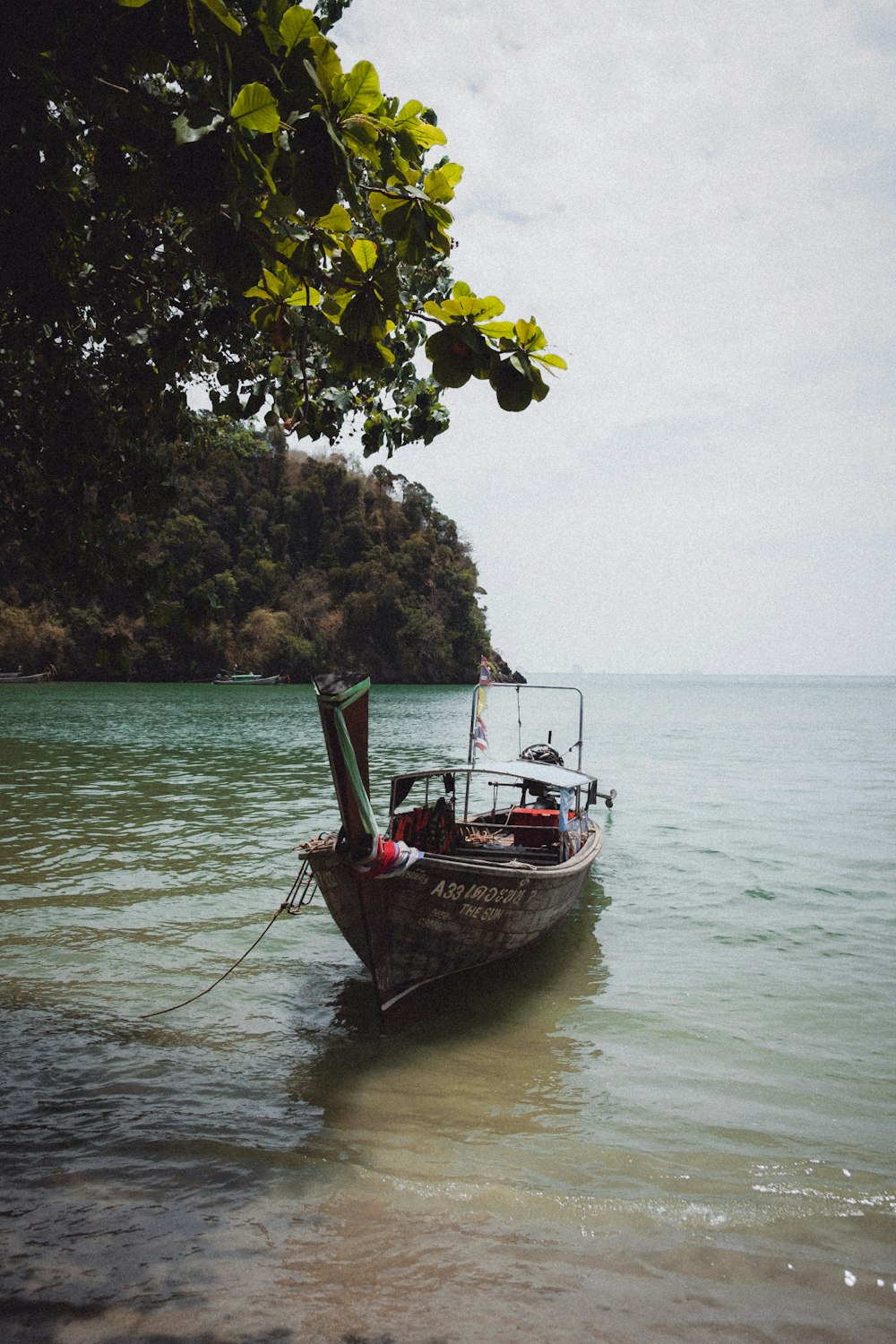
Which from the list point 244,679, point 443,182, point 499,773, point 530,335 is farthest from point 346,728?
point 244,679

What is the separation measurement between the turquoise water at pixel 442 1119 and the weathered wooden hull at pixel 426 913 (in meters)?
0.48

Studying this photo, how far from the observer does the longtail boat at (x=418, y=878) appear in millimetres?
4871

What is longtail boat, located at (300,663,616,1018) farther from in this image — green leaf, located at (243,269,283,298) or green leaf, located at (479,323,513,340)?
green leaf, located at (479,323,513,340)

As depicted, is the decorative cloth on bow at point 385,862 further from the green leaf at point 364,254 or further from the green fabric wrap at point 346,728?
the green leaf at point 364,254

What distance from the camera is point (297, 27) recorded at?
6.70ft

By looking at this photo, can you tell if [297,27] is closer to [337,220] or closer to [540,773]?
[337,220]

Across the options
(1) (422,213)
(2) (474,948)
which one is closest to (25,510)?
(1) (422,213)

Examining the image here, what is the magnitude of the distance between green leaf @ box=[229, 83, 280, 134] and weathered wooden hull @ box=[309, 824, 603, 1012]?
467 cm

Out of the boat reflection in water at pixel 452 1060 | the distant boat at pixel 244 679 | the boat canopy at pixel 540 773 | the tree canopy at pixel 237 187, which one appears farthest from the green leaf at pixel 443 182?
the distant boat at pixel 244 679

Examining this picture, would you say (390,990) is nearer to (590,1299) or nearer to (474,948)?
(474,948)

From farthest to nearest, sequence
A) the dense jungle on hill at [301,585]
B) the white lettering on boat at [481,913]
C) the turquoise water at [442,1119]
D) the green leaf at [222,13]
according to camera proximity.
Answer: the dense jungle on hill at [301,585], the white lettering on boat at [481,913], the turquoise water at [442,1119], the green leaf at [222,13]

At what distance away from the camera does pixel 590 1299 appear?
3492mm

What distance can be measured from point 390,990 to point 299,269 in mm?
5511

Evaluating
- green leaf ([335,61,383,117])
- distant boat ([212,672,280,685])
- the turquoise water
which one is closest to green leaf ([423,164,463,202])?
green leaf ([335,61,383,117])
